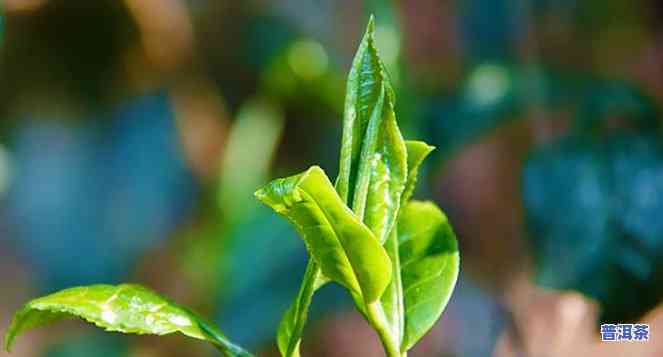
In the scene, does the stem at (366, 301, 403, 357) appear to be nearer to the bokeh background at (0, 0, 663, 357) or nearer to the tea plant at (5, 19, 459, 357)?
the tea plant at (5, 19, 459, 357)

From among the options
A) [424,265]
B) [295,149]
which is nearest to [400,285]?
[424,265]

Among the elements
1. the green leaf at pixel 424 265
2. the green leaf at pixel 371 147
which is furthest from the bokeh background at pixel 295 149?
the green leaf at pixel 371 147

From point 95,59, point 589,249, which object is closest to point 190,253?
point 95,59

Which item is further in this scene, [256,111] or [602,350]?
[256,111]

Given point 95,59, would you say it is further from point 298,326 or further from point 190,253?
point 298,326

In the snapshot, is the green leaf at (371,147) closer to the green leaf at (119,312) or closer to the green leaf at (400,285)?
the green leaf at (400,285)

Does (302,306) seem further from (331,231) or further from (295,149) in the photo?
(295,149)

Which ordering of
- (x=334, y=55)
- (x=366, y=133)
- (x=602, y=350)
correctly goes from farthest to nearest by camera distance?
(x=334, y=55)
(x=602, y=350)
(x=366, y=133)

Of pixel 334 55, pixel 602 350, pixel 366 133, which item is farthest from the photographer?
pixel 334 55
